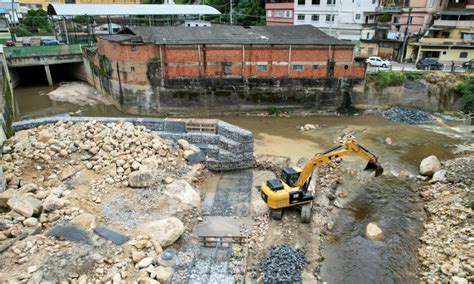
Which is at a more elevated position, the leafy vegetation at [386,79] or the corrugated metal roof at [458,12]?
the corrugated metal roof at [458,12]

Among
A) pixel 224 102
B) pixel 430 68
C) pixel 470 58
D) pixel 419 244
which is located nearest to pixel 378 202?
pixel 419 244

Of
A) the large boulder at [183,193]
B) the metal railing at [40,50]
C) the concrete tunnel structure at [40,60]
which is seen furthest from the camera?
the concrete tunnel structure at [40,60]

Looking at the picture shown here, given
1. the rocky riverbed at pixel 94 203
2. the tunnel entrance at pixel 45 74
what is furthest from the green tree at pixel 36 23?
the rocky riverbed at pixel 94 203

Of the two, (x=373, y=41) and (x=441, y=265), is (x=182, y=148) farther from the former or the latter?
(x=373, y=41)

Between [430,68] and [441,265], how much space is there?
22983mm

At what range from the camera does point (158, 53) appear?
2419 centimetres

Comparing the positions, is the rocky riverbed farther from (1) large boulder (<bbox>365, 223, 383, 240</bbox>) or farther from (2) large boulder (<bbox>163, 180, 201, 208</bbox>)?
(1) large boulder (<bbox>365, 223, 383, 240</bbox>)

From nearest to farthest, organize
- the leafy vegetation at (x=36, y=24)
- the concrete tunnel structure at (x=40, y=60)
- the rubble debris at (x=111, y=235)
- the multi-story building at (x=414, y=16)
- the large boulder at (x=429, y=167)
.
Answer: the rubble debris at (x=111, y=235), the large boulder at (x=429, y=167), the concrete tunnel structure at (x=40, y=60), the multi-story building at (x=414, y=16), the leafy vegetation at (x=36, y=24)

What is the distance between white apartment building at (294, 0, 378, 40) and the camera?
38.7m

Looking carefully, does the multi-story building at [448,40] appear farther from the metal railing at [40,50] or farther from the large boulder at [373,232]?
the metal railing at [40,50]

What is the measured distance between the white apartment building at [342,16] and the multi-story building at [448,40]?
21.1ft

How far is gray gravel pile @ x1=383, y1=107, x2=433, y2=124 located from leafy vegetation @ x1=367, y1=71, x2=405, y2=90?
1942 mm

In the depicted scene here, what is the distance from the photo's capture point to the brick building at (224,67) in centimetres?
2427

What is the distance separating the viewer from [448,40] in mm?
31844
